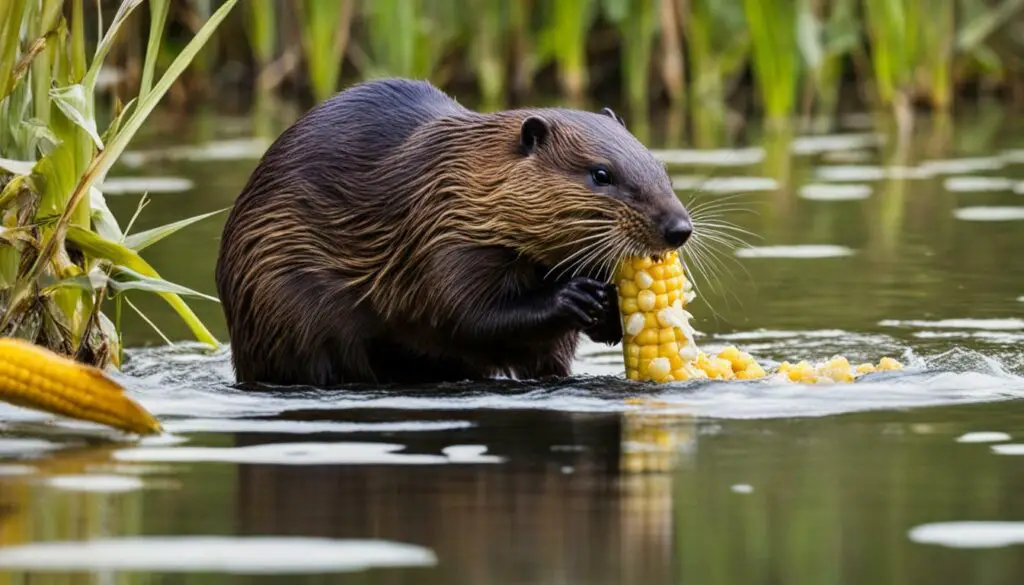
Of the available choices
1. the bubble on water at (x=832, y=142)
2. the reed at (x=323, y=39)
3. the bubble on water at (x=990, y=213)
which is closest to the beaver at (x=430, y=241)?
the bubble on water at (x=990, y=213)

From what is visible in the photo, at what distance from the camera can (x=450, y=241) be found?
19.8 ft

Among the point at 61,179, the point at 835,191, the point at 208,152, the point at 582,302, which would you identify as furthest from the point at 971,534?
the point at 208,152

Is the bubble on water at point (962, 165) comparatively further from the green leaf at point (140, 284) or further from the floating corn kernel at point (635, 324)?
the green leaf at point (140, 284)

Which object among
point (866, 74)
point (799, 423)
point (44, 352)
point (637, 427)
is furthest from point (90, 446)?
point (866, 74)

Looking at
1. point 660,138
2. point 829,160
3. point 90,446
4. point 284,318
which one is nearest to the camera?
point 90,446

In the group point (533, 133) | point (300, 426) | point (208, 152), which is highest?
point (208, 152)

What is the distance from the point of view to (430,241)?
6055 millimetres

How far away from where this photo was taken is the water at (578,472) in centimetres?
352

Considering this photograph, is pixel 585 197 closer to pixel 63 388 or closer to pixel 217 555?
pixel 63 388

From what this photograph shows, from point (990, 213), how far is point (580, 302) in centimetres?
477

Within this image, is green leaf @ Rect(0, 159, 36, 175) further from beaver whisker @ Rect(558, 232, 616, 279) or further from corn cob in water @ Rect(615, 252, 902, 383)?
corn cob in water @ Rect(615, 252, 902, 383)

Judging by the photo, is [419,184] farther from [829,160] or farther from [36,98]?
[829,160]

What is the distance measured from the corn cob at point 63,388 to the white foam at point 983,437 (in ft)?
6.01

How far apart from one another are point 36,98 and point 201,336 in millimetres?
879
